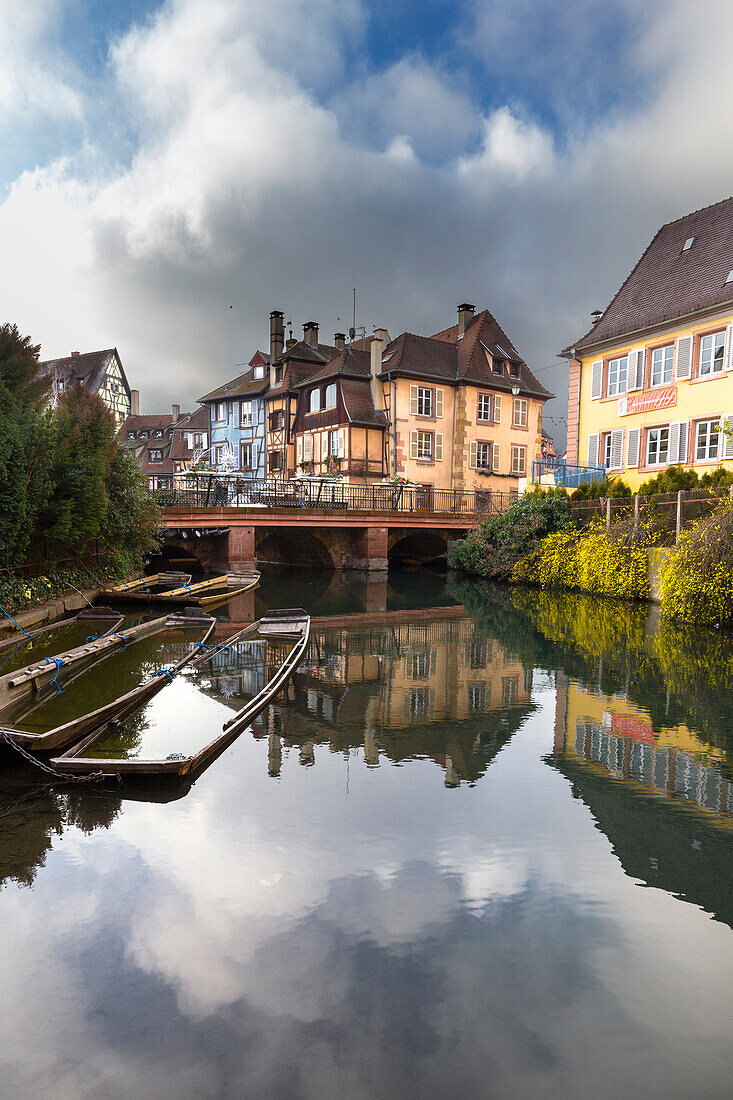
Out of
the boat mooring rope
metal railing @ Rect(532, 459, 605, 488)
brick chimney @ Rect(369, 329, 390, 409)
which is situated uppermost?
brick chimney @ Rect(369, 329, 390, 409)

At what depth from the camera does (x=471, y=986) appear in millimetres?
4328

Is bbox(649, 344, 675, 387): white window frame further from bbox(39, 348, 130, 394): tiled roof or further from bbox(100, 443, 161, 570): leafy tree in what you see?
bbox(39, 348, 130, 394): tiled roof

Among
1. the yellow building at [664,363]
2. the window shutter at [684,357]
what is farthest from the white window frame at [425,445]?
the window shutter at [684,357]

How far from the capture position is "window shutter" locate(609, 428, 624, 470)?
2675 centimetres

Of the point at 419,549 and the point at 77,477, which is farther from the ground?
the point at 77,477

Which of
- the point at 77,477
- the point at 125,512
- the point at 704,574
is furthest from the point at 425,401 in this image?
the point at 77,477

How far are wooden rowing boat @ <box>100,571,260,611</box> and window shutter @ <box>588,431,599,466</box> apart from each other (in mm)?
14713

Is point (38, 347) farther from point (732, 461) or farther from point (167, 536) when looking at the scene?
point (732, 461)

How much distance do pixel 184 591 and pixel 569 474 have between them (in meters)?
17.2

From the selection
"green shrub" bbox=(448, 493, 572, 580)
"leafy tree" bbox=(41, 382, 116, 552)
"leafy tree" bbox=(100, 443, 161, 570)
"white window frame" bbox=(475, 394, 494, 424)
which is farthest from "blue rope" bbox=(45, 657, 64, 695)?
"white window frame" bbox=(475, 394, 494, 424)

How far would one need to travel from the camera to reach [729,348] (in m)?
22.8

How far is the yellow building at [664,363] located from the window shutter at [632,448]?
0.04 m

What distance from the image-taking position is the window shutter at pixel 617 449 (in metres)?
26.8

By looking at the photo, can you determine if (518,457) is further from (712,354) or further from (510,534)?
(712,354)
